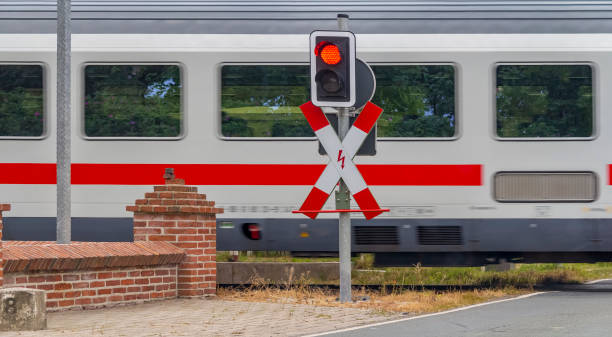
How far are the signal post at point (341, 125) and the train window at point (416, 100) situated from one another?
2.14m

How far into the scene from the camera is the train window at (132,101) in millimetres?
12141

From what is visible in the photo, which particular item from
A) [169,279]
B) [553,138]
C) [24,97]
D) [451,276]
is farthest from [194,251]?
[451,276]

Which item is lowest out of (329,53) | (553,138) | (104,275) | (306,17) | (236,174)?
(104,275)

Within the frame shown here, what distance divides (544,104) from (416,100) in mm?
1553

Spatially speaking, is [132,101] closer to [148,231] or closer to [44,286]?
[148,231]

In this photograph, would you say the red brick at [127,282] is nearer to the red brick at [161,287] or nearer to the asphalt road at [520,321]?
the red brick at [161,287]

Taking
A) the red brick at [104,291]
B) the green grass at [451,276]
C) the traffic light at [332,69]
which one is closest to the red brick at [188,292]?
the red brick at [104,291]

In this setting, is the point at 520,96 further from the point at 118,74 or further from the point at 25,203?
the point at 25,203

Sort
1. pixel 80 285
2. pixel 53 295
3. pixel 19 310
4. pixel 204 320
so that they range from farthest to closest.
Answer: pixel 80 285 < pixel 53 295 < pixel 204 320 < pixel 19 310

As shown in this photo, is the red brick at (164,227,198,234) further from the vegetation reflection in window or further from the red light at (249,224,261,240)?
the vegetation reflection in window

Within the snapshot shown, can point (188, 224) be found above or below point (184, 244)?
above

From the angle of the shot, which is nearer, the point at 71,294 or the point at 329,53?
the point at 71,294

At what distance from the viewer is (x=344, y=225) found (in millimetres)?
9766

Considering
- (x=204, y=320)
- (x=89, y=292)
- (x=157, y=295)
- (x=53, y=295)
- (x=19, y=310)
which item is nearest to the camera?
(x=19, y=310)
